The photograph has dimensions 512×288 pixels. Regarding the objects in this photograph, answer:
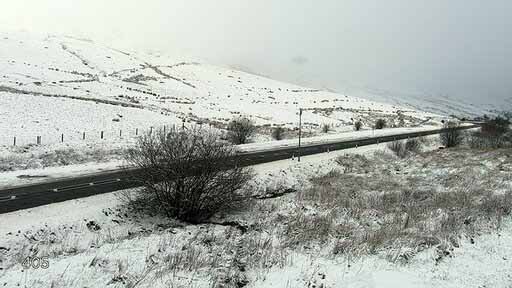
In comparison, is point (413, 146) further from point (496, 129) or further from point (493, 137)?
point (496, 129)

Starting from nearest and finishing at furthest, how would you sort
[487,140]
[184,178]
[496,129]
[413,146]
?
[184,178], [413,146], [487,140], [496,129]

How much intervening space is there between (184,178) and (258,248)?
621 centimetres

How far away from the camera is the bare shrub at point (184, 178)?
671 inches

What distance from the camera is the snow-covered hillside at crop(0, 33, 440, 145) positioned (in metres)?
42.5

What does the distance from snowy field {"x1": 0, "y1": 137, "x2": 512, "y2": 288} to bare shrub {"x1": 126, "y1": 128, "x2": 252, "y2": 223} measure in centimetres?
76

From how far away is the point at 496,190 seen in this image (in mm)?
20609

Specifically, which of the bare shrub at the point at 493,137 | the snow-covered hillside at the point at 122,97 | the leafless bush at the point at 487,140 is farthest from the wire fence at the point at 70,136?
the leafless bush at the point at 487,140

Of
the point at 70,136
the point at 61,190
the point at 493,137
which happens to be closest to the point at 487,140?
the point at 493,137

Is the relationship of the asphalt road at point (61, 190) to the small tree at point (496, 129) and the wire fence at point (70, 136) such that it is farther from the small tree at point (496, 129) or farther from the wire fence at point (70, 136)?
the small tree at point (496, 129)

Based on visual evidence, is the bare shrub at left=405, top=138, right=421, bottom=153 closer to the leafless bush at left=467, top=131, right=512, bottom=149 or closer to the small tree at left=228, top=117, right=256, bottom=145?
the leafless bush at left=467, top=131, right=512, bottom=149

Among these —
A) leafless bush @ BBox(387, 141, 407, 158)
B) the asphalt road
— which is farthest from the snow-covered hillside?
leafless bush @ BBox(387, 141, 407, 158)

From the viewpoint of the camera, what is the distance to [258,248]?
11.9 m

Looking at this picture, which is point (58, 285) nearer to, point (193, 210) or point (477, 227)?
point (193, 210)

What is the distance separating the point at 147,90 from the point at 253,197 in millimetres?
67371
